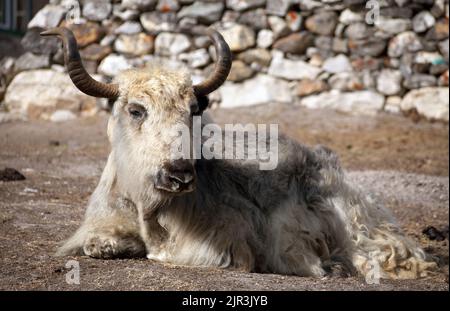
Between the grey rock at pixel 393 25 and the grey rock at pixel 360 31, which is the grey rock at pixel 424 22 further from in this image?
the grey rock at pixel 360 31

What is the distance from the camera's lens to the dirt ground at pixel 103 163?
428 cm

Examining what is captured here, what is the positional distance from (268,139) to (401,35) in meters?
8.07

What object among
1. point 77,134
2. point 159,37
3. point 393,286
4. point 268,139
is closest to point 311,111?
point 159,37

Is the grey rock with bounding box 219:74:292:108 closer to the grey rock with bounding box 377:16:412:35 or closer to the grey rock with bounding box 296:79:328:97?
the grey rock with bounding box 296:79:328:97

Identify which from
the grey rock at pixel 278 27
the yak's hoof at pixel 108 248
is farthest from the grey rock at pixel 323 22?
the yak's hoof at pixel 108 248

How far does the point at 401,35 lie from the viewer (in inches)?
515

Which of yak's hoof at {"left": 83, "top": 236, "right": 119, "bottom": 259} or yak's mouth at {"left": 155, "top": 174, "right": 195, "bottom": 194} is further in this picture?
yak's hoof at {"left": 83, "top": 236, "right": 119, "bottom": 259}

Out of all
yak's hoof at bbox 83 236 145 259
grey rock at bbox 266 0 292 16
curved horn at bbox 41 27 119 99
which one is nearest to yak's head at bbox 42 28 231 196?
curved horn at bbox 41 27 119 99

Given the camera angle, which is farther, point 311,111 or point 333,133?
point 311,111

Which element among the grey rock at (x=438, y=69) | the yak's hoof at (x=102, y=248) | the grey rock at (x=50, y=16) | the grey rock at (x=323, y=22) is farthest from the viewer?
the grey rock at (x=50, y=16)

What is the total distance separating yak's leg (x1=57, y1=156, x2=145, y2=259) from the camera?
186 inches

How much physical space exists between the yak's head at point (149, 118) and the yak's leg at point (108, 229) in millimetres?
161

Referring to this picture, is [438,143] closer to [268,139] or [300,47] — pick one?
[300,47]
